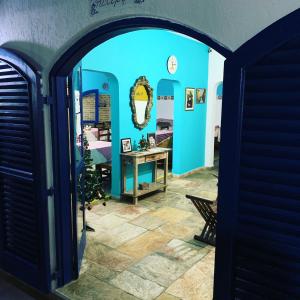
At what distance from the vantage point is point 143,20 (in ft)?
6.41

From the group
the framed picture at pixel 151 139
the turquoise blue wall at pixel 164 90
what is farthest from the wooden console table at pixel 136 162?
the turquoise blue wall at pixel 164 90

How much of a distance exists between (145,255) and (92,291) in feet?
2.74

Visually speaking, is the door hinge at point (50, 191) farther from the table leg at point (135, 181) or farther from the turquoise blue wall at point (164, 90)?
the turquoise blue wall at point (164, 90)

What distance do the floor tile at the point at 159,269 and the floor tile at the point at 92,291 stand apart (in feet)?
1.15

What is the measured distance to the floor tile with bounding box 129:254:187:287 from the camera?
10.00ft

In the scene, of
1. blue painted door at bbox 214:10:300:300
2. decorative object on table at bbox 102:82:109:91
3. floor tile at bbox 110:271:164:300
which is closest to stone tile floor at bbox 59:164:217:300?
floor tile at bbox 110:271:164:300

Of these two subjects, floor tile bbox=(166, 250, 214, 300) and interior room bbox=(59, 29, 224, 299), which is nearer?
floor tile bbox=(166, 250, 214, 300)

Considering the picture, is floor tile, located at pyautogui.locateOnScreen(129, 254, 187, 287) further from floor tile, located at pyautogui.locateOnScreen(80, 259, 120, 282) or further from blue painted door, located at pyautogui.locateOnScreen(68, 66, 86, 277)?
blue painted door, located at pyautogui.locateOnScreen(68, 66, 86, 277)

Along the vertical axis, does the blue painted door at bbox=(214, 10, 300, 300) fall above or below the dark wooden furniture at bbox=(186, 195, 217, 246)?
above

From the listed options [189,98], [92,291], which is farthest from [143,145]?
[92,291]

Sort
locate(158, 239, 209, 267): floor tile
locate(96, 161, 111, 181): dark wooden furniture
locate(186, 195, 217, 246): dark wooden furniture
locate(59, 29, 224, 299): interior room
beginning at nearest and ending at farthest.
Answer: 1. locate(59, 29, 224, 299): interior room
2. locate(158, 239, 209, 267): floor tile
3. locate(186, 195, 217, 246): dark wooden furniture
4. locate(96, 161, 111, 181): dark wooden furniture

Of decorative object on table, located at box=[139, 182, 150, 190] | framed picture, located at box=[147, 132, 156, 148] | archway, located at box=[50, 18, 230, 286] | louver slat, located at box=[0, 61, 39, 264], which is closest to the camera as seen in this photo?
archway, located at box=[50, 18, 230, 286]

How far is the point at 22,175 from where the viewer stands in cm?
273

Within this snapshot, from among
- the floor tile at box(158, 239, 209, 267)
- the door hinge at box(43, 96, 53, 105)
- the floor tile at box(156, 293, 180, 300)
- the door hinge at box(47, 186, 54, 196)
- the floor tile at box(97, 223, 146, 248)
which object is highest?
the door hinge at box(43, 96, 53, 105)
